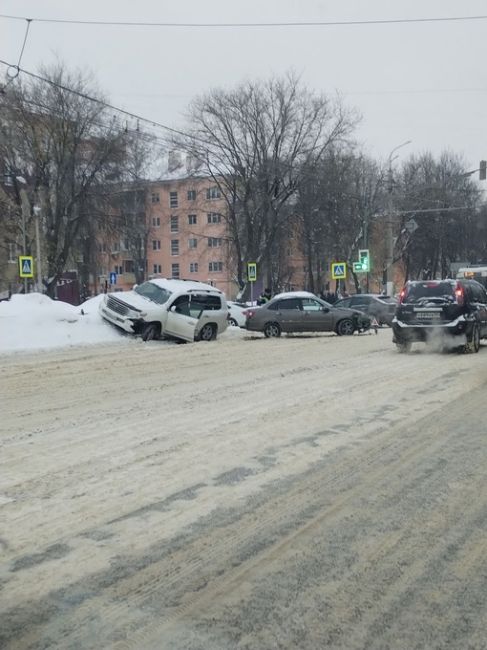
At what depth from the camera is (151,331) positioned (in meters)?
21.8

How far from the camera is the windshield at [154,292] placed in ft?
72.9

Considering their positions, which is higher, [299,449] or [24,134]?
[24,134]

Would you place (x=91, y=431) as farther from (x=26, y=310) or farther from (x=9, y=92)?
(x=9, y=92)

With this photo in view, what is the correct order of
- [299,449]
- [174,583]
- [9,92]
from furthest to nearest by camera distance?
[9,92] → [299,449] → [174,583]

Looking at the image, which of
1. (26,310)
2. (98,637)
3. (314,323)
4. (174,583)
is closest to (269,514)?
(174,583)

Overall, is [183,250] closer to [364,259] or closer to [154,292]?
[364,259]

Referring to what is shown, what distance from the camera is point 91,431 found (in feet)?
25.0

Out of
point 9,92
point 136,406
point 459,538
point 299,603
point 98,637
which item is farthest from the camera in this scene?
point 9,92

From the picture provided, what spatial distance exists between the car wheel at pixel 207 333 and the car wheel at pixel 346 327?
16.4 feet

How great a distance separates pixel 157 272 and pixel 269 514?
9278cm

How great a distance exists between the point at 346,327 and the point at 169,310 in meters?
6.99

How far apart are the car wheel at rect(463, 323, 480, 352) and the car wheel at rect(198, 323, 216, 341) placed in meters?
9.06

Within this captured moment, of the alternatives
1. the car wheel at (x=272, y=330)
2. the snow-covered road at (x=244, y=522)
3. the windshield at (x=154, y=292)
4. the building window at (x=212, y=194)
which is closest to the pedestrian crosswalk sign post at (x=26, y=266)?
the windshield at (x=154, y=292)

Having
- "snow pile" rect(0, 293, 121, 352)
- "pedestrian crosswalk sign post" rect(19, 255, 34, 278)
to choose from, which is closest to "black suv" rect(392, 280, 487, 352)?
"snow pile" rect(0, 293, 121, 352)
